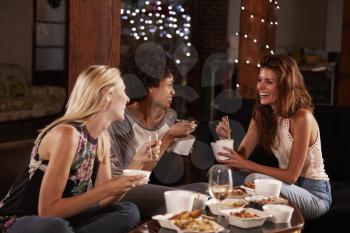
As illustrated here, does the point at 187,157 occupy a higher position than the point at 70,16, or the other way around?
the point at 70,16

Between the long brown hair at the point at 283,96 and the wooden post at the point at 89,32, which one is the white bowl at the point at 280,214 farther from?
the wooden post at the point at 89,32

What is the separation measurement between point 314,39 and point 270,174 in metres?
9.13

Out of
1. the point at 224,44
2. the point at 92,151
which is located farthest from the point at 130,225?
the point at 224,44

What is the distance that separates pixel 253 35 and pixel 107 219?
3202 millimetres

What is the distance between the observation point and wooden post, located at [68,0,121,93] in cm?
411

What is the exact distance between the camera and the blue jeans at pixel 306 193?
3.58 m

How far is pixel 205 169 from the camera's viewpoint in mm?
4379

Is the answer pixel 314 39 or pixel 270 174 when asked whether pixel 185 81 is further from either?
pixel 270 174

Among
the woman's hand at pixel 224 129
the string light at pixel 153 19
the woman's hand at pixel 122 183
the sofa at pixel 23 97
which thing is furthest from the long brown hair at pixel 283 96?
the string light at pixel 153 19

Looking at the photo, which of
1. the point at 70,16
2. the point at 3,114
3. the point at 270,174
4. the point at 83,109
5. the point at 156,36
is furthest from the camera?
the point at 156,36

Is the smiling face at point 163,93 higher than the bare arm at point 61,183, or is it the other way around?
the smiling face at point 163,93

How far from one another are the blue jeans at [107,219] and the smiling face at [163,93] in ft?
2.98

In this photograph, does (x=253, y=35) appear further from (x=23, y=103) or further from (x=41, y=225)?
(x=23, y=103)

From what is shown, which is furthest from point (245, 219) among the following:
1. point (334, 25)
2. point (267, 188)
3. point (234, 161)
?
point (334, 25)
